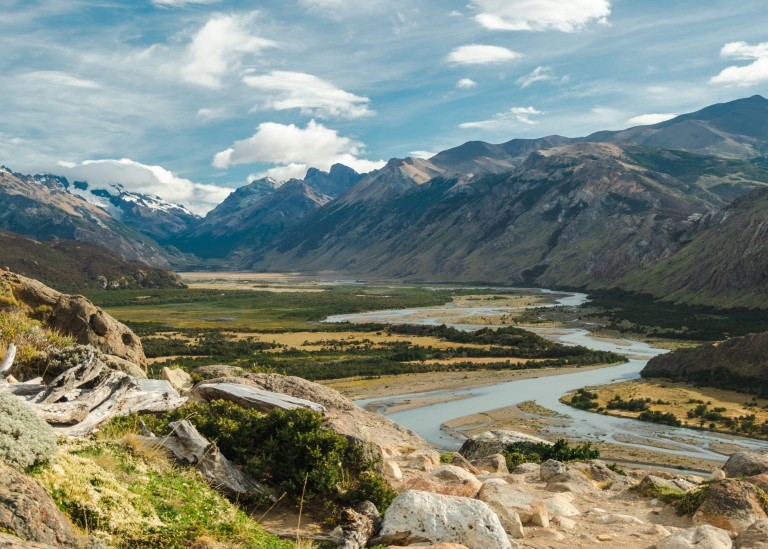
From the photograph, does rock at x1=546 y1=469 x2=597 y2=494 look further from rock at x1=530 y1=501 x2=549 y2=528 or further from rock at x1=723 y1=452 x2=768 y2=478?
rock at x1=723 y1=452 x2=768 y2=478

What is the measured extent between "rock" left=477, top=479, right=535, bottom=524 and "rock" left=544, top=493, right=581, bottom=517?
1.65 feet

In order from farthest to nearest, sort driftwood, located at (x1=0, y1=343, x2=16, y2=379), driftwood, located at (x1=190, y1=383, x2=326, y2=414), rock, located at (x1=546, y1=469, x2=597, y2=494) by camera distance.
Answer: rock, located at (x1=546, y1=469, x2=597, y2=494), driftwood, located at (x1=190, y1=383, x2=326, y2=414), driftwood, located at (x1=0, y1=343, x2=16, y2=379)

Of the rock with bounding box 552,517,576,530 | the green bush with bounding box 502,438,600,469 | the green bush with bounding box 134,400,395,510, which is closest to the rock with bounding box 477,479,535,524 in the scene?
the rock with bounding box 552,517,576,530

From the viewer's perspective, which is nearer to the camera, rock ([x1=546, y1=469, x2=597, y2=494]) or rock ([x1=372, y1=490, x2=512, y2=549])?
rock ([x1=372, y1=490, x2=512, y2=549])

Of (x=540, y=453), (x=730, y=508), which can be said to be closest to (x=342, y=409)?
(x=540, y=453)

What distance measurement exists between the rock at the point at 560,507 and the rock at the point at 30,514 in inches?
423

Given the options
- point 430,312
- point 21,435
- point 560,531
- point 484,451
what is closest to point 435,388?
point 484,451

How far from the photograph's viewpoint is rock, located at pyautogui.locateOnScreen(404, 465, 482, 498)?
1432 cm

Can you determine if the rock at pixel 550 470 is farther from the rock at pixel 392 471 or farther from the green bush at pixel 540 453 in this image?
the rock at pixel 392 471

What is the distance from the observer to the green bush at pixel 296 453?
44.0 ft

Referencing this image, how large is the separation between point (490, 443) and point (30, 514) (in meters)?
21.1

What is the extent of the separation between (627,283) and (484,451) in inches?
6460

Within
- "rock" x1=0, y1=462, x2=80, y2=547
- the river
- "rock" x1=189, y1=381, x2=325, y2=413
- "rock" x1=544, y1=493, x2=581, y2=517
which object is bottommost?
the river

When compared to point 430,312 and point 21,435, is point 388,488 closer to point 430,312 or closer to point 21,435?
point 21,435
